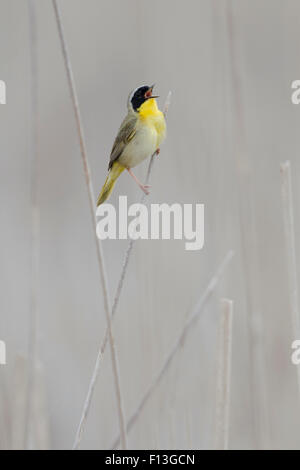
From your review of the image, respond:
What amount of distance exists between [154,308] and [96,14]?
2385 mm

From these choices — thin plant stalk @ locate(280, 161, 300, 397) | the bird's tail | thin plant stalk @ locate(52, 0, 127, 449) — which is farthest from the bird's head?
thin plant stalk @ locate(52, 0, 127, 449)

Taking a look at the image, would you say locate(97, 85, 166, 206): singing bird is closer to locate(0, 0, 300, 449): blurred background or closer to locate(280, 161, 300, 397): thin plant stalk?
locate(0, 0, 300, 449): blurred background

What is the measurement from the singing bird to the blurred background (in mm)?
97

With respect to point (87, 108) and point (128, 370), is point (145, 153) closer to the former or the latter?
point (128, 370)

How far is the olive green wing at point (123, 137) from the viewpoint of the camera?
1997 mm

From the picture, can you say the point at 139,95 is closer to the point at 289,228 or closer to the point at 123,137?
the point at 123,137

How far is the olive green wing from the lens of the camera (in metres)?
2.00

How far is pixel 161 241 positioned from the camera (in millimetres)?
2395

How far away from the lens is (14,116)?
399cm

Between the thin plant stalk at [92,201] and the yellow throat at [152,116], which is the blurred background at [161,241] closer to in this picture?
the yellow throat at [152,116]

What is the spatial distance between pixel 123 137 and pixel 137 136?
0.16ft

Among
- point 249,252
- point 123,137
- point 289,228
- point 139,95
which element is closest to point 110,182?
point 123,137

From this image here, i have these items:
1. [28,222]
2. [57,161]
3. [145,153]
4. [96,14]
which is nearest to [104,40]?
[96,14]

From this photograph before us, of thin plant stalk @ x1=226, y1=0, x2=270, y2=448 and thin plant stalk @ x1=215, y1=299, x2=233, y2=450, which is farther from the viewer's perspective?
thin plant stalk @ x1=226, y1=0, x2=270, y2=448
